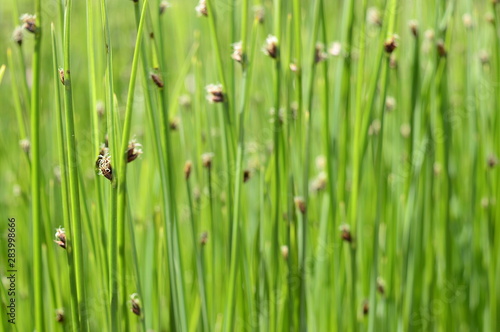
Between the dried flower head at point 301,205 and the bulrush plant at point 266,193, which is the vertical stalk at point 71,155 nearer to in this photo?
the bulrush plant at point 266,193

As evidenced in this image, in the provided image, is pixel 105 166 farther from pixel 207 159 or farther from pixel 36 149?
pixel 207 159

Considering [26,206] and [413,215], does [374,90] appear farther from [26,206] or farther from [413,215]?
[26,206]

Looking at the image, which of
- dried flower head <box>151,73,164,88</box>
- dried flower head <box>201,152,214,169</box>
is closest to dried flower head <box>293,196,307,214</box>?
dried flower head <box>201,152,214,169</box>

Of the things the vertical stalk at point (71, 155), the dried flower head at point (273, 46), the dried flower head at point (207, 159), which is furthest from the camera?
the dried flower head at point (207, 159)

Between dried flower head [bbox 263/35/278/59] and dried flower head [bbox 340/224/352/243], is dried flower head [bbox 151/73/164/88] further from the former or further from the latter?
dried flower head [bbox 340/224/352/243]

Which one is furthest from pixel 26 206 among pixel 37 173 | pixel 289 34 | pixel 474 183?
pixel 474 183

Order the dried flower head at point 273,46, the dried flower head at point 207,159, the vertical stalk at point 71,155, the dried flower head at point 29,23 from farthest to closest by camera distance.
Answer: the dried flower head at point 207,159, the dried flower head at point 273,46, the dried flower head at point 29,23, the vertical stalk at point 71,155

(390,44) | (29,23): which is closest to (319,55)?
(390,44)

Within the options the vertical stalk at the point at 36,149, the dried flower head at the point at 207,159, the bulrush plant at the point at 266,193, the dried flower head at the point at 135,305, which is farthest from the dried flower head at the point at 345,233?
the vertical stalk at the point at 36,149
